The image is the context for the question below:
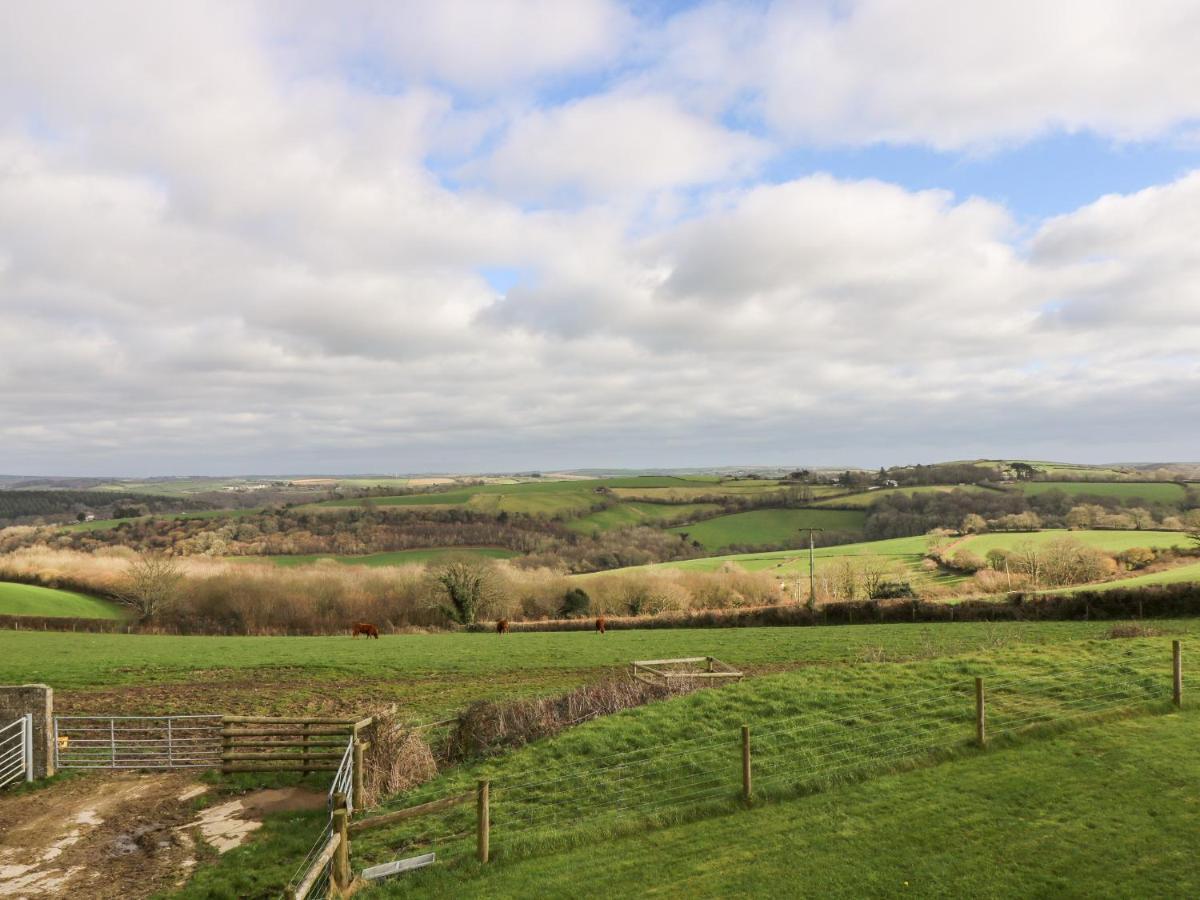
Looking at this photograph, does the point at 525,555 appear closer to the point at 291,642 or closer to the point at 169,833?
the point at 291,642

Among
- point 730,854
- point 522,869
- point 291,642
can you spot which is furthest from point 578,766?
point 291,642

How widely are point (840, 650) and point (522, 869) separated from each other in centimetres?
2606

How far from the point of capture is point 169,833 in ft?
49.7

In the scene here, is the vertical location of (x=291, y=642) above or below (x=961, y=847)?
below

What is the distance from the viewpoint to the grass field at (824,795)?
10.3m

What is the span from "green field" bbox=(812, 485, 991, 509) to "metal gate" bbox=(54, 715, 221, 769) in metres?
106

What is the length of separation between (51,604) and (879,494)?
10926 centimetres

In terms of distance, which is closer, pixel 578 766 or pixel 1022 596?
pixel 578 766

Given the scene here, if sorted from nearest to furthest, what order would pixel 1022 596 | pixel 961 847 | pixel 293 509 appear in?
pixel 961 847
pixel 1022 596
pixel 293 509

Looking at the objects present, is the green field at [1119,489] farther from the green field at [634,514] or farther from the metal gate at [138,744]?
the metal gate at [138,744]

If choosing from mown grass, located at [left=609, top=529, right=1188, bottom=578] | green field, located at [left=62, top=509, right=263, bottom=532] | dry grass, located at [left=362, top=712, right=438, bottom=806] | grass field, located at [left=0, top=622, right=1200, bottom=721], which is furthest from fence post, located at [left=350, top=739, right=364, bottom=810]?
green field, located at [left=62, top=509, right=263, bottom=532]

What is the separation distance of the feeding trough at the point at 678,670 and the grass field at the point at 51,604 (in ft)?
184

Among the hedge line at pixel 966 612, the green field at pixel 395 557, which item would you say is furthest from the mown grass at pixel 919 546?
the hedge line at pixel 966 612

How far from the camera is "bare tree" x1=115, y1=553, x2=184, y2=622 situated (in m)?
68.4
